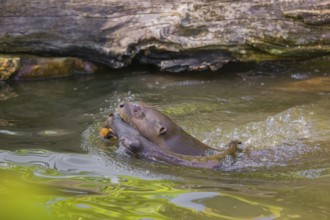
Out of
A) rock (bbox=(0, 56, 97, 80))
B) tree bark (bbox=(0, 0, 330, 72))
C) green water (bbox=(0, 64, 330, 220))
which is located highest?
tree bark (bbox=(0, 0, 330, 72))

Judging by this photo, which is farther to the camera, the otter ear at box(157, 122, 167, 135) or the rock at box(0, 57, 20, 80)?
the rock at box(0, 57, 20, 80)

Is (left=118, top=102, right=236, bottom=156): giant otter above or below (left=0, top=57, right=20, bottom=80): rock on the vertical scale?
below

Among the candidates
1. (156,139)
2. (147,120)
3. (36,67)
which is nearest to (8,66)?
(36,67)

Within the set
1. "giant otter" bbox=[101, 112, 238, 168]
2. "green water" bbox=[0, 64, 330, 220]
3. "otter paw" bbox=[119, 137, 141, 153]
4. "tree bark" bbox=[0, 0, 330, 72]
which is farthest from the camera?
"tree bark" bbox=[0, 0, 330, 72]

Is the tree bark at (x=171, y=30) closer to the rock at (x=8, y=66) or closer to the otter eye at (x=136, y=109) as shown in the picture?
the rock at (x=8, y=66)

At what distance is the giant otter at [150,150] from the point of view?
13.3ft

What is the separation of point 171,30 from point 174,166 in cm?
297

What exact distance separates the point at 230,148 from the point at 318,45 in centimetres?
300

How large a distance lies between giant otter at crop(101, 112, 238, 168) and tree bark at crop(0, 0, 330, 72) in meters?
2.38

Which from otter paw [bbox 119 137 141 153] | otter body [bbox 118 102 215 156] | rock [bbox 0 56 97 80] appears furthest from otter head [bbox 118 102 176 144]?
rock [bbox 0 56 97 80]

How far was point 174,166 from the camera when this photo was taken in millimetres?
4039

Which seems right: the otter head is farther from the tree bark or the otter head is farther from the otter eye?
the tree bark

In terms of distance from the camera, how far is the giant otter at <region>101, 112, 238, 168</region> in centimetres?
404

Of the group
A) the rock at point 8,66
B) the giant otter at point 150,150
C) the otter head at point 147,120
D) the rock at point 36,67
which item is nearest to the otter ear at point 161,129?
the otter head at point 147,120
